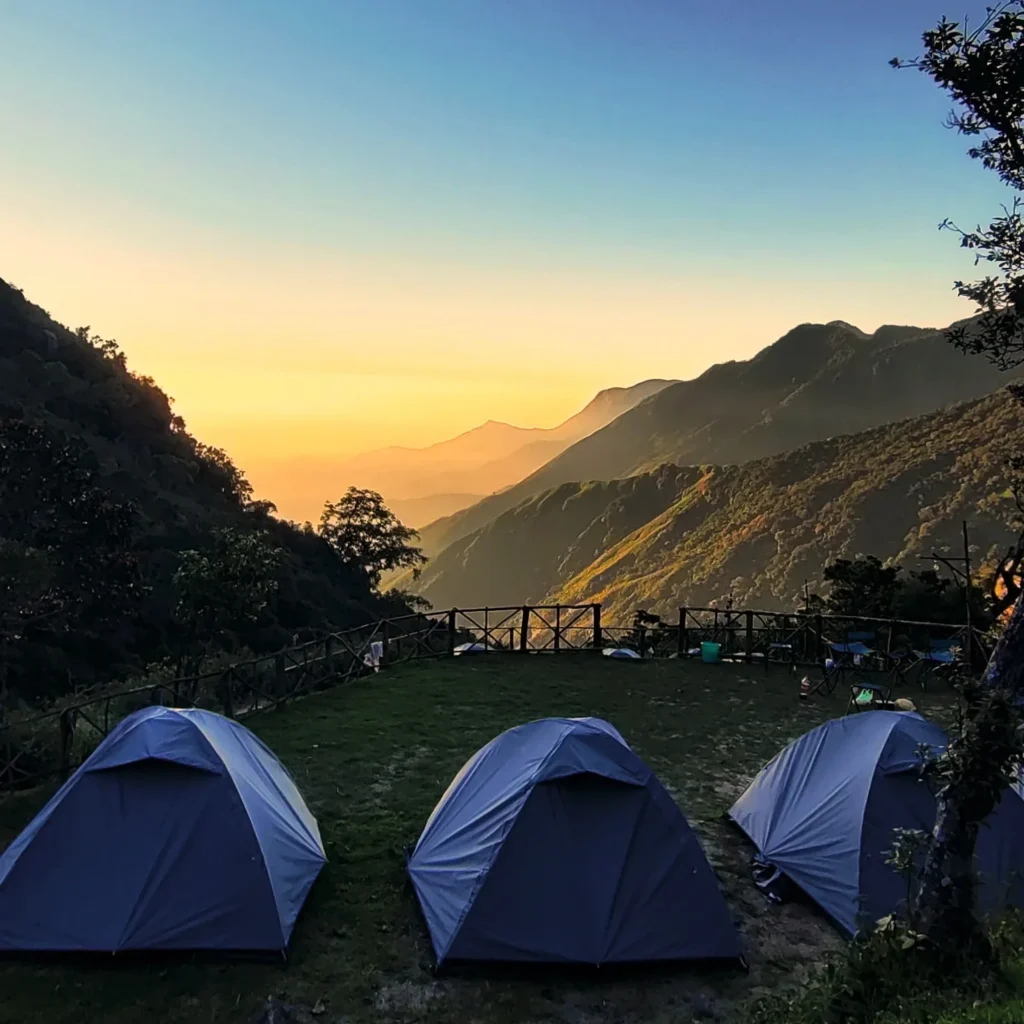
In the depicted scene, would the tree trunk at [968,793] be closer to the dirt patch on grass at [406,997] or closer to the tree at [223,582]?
the dirt patch on grass at [406,997]

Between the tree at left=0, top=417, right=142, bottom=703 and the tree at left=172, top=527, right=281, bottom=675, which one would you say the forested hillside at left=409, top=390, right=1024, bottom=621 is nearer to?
the tree at left=172, top=527, right=281, bottom=675

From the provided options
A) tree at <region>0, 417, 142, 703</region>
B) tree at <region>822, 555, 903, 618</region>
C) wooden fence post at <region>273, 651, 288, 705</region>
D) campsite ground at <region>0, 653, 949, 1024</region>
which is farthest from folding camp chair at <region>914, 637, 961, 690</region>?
tree at <region>0, 417, 142, 703</region>

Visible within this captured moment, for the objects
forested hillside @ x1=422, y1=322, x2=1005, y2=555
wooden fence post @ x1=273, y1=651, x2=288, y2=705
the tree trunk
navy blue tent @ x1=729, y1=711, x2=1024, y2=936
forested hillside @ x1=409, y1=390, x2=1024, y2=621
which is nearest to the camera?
the tree trunk

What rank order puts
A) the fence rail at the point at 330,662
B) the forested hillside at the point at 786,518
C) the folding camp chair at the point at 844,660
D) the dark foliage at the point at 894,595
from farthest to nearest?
the forested hillside at the point at 786,518 → the dark foliage at the point at 894,595 → the folding camp chair at the point at 844,660 → the fence rail at the point at 330,662

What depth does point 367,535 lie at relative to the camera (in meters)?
45.1

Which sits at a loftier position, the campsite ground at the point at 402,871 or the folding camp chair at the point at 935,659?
the folding camp chair at the point at 935,659

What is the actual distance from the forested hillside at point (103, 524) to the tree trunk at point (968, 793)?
600 inches

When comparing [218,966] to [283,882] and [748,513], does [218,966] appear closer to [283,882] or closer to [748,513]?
[283,882]

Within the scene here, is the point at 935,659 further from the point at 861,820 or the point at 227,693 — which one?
the point at 227,693

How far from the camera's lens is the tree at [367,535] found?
45.0 meters

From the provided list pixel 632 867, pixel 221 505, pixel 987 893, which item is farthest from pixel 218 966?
pixel 221 505

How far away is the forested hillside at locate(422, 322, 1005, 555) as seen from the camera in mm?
112250

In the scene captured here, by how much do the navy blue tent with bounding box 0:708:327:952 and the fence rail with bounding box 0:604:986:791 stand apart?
4.06 meters

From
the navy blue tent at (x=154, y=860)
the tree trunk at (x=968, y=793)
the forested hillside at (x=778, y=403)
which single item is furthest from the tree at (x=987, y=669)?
the forested hillside at (x=778, y=403)
